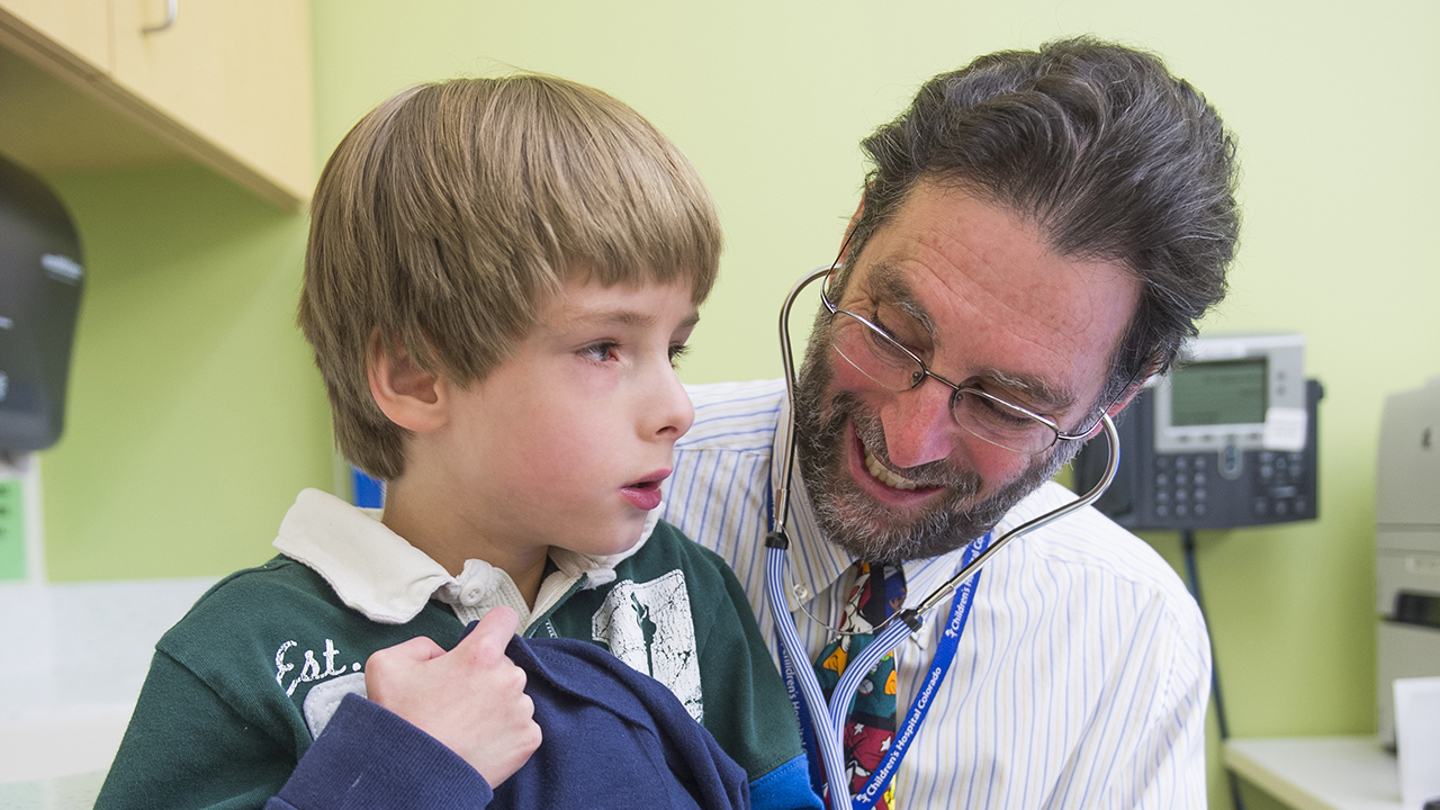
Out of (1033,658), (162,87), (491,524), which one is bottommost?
(1033,658)

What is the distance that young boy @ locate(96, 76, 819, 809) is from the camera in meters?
0.58

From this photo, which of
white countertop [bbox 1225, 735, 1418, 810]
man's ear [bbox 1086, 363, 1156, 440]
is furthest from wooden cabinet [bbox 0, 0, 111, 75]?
white countertop [bbox 1225, 735, 1418, 810]

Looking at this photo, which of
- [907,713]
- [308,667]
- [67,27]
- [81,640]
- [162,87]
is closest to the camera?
[308,667]

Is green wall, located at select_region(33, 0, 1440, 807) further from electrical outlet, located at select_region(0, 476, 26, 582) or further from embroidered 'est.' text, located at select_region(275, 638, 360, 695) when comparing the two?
embroidered 'est.' text, located at select_region(275, 638, 360, 695)

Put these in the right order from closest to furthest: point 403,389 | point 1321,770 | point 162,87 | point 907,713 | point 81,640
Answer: point 403,389 → point 907,713 → point 162,87 → point 1321,770 → point 81,640

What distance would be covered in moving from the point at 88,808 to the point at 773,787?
23.4 inches

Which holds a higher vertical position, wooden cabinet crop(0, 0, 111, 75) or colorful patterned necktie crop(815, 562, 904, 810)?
wooden cabinet crop(0, 0, 111, 75)

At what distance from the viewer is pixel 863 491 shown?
0.96 metres

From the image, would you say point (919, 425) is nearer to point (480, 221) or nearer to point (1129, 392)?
point (1129, 392)

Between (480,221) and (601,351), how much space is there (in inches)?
5.1

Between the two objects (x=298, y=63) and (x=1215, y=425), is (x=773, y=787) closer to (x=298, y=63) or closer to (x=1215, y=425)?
(x=1215, y=425)

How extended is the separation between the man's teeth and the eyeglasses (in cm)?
8

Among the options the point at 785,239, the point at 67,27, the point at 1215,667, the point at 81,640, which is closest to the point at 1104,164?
the point at 785,239

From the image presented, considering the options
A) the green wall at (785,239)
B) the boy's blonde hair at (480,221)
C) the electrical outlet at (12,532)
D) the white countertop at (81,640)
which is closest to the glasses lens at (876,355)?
the boy's blonde hair at (480,221)
